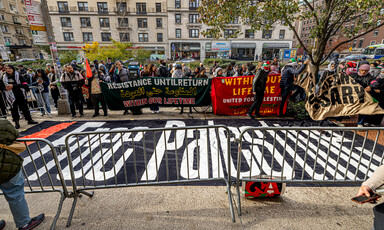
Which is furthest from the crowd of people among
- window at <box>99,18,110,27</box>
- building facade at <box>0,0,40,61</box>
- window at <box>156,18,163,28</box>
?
building facade at <box>0,0,40,61</box>

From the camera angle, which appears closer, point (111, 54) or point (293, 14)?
point (293, 14)

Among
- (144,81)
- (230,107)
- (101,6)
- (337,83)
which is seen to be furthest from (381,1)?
(101,6)

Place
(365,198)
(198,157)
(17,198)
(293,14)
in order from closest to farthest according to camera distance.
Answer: (365,198)
(17,198)
(198,157)
(293,14)

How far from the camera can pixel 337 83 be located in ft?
17.4

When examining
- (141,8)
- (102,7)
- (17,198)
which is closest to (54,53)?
(17,198)

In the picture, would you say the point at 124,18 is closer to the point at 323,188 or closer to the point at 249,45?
the point at 249,45

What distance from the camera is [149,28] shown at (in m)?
46.0

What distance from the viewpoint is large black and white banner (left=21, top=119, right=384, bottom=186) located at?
319cm

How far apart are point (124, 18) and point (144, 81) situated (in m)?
45.1

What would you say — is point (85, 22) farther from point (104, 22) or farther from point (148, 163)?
point (148, 163)

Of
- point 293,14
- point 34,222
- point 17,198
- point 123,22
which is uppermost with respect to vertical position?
point 123,22

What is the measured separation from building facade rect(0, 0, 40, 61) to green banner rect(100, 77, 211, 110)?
62500 mm

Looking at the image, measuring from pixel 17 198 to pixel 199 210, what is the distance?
237 cm

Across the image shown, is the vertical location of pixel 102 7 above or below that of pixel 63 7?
above
